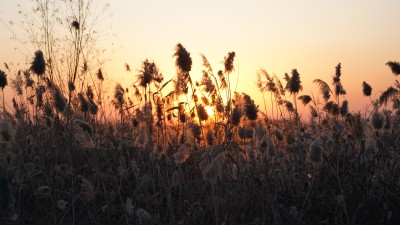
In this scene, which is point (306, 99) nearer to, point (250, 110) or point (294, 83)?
point (294, 83)

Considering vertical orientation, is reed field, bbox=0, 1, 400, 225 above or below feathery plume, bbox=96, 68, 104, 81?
below

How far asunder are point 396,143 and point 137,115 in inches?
109

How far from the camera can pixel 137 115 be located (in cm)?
556

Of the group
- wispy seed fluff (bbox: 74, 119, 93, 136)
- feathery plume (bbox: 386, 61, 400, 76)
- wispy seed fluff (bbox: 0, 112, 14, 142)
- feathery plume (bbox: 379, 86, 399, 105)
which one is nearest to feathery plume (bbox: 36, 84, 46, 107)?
wispy seed fluff (bbox: 0, 112, 14, 142)

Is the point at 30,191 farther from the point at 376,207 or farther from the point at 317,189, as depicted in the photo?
the point at 376,207

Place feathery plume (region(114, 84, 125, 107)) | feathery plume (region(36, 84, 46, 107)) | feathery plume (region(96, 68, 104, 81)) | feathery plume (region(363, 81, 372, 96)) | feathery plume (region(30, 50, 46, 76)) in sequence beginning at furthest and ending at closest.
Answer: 1. feathery plume (region(96, 68, 104, 81))
2. feathery plume (region(363, 81, 372, 96))
3. feathery plume (region(114, 84, 125, 107))
4. feathery plume (region(36, 84, 46, 107))
5. feathery plume (region(30, 50, 46, 76))

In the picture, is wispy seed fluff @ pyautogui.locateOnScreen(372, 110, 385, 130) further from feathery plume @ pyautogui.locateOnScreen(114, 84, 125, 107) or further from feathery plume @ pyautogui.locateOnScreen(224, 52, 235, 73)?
feathery plume @ pyautogui.locateOnScreen(114, 84, 125, 107)

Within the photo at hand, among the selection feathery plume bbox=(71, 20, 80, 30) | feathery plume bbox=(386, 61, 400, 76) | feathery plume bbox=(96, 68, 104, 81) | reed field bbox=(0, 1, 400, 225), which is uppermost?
feathery plume bbox=(71, 20, 80, 30)

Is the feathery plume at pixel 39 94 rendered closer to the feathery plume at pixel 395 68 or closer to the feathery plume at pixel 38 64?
the feathery plume at pixel 38 64

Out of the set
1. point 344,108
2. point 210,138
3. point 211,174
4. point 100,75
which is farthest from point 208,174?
point 100,75

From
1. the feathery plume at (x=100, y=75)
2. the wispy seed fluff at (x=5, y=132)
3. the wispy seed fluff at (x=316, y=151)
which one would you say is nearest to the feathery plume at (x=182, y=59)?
the wispy seed fluff at (x=316, y=151)

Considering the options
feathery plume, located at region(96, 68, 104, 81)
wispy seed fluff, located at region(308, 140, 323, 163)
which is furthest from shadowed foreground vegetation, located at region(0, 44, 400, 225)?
feathery plume, located at region(96, 68, 104, 81)

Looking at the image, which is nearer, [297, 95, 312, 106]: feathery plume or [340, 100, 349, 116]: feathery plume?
[340, 100, 349, 116]: feathery plume

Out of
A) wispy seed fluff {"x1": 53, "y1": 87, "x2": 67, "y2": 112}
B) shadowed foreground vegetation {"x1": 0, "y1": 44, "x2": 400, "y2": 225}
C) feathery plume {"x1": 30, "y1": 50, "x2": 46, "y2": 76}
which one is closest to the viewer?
shadowed foreground vegetation {"x1": 0, "y1": 44, "x2": 400, "y2": 225}
